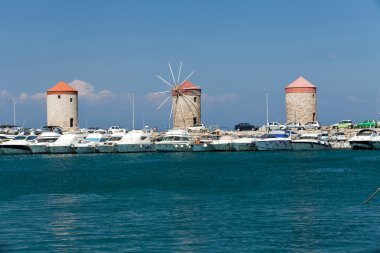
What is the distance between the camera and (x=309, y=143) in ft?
200

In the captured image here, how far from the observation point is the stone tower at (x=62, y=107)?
260 feet

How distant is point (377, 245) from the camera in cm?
1772

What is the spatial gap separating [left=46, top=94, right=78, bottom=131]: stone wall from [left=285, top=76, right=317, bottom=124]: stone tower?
20466 millimetres

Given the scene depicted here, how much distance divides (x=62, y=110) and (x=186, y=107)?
11877 mm

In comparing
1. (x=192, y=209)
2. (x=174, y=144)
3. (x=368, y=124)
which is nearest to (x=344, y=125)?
(x=368, y=124)

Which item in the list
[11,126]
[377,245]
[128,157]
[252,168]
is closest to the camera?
[377,245]

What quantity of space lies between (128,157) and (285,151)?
12.1 meters

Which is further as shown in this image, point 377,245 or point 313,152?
point 313,152

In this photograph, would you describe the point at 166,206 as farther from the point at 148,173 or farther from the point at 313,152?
the point at 313,152

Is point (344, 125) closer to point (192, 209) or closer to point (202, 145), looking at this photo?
point (202, 145)

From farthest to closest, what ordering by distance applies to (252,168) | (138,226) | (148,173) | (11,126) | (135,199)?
(11,126)
(252,168)
(148,173)
(135,199)
(138,226)

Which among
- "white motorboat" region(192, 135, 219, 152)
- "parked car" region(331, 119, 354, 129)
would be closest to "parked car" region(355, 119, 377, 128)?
"parked car" region(331, 119, 354, 129)

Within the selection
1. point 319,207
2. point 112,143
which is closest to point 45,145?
point 112,143

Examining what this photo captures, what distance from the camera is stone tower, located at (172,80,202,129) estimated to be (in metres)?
79.8
